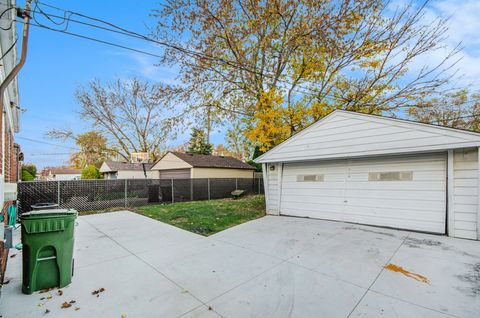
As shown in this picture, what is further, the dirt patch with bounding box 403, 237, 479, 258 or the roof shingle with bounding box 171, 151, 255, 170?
the roof shingle with bounding box 171, 151, 255, 170

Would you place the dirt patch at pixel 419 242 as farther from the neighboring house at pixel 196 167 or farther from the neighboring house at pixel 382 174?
the neighboring house at pixel 196 167

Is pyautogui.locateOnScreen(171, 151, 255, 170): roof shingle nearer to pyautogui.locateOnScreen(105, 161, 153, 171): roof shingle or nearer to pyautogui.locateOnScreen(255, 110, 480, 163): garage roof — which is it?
pyautogui.locateOnScreen(105, 161, 153, 171): roof shingle

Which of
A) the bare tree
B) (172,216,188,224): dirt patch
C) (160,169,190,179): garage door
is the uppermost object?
the bare tree

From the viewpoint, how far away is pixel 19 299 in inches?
98.3

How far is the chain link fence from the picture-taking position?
778 cm

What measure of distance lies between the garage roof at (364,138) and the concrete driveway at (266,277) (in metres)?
2.08

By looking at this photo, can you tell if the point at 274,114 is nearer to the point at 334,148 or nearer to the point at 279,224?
the point at 334,148

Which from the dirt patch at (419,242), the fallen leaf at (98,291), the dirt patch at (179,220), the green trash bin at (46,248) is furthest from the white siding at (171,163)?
the dirt patch at (419,242)

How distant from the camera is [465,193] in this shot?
4574 millimetres

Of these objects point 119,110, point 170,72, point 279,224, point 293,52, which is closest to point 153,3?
point 170,72

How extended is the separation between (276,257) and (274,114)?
6.57 meters

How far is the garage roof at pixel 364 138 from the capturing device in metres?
4.68

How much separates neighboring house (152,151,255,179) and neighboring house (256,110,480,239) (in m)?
9.05

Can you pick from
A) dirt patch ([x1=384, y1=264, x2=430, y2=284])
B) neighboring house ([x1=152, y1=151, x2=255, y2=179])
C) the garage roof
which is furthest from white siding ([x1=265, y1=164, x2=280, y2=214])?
neighboring house ([x1=152, y1=151, x2=255, y2=179])
